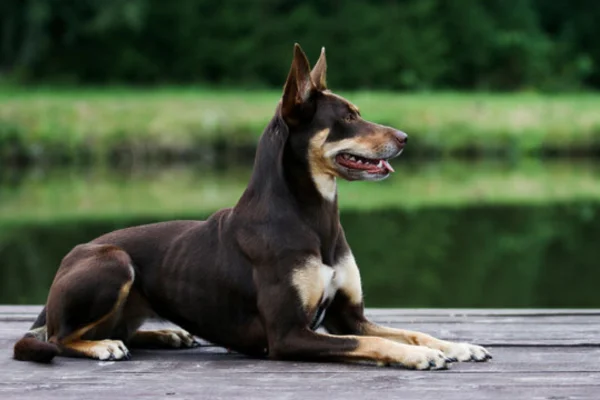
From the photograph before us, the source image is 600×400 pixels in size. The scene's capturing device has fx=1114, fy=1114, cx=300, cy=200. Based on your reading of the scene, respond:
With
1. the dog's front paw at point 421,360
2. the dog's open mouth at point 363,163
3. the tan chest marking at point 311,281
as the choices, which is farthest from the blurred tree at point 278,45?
the dog's front paw at point 421,360

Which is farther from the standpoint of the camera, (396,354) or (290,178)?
(290,178)

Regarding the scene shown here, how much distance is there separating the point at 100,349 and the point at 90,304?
0.19 metres

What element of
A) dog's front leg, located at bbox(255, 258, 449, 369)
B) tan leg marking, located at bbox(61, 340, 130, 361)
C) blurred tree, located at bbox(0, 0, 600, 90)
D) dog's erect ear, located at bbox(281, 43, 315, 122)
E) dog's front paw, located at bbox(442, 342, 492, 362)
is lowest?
tan leg marking, located at bbox(61, 340, 130, 361)

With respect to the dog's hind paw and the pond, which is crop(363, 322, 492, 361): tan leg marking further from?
the pond

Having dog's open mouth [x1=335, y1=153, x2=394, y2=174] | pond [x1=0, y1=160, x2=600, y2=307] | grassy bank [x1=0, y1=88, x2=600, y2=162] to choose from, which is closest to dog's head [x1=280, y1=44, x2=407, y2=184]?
dog's open mouth [x1=335, y1=153, x2=394, y2=174]

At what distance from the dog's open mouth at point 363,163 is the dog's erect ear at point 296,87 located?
0.81 feet

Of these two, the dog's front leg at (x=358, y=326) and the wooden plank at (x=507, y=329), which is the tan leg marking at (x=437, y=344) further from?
the wooden plank at (x=507, y=329)

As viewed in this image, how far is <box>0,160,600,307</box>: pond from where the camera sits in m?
10.0

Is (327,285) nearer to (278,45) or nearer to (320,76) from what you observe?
(320,76)

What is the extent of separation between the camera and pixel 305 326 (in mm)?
4199

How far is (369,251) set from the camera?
12039mm

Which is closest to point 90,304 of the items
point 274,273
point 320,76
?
point 274,273

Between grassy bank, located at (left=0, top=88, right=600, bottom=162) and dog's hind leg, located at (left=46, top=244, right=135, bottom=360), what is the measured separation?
54.6 ft

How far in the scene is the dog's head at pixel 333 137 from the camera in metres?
4.22
